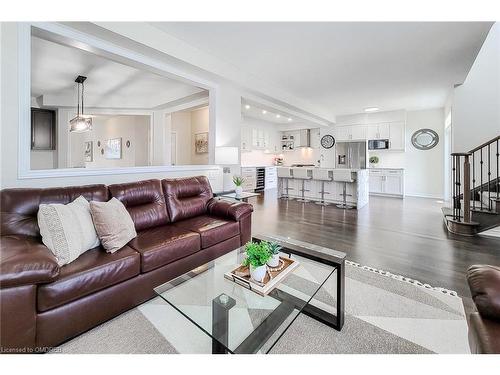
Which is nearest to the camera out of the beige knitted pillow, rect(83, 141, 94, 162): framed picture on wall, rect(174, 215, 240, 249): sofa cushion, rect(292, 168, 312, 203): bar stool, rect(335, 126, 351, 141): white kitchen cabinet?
the beige knitted pillow

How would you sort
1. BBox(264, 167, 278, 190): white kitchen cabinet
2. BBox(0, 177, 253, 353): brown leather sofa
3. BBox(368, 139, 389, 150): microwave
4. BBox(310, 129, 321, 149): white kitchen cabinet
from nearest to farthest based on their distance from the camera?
1. BBox(0, 177, 253, 353): brown leather sofa
2. BBox(368, 139, 389, 150): microwave
3. BBox(310, 129, 321, 149): white kitchen cabinet
4. BBox(264, 167, 278, 190): white kitchen cabinet

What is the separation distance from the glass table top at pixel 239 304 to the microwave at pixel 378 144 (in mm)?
6958

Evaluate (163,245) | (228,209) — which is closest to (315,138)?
(228,209)

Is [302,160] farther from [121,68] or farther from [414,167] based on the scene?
[121,68]

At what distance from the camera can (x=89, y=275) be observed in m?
1.55

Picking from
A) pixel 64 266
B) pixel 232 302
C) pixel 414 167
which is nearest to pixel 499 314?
pixel 232 302

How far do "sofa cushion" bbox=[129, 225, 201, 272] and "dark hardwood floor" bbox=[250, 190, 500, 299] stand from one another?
73.0 inches

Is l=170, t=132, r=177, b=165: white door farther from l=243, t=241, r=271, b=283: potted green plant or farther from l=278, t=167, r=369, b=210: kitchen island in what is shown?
l=243, t=241, r=271, b=283: potted green plant

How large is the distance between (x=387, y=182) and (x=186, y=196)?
6.73 metres

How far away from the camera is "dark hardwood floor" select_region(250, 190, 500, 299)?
2561 millimetres

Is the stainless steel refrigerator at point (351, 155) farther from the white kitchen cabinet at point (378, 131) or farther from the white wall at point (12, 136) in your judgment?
the white wall at point (12, 136)

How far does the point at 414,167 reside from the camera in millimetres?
7375

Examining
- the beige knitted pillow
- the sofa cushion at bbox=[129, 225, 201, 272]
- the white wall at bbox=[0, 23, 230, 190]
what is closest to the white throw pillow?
the beige knitted pillow

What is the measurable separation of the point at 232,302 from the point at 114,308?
0.95m
